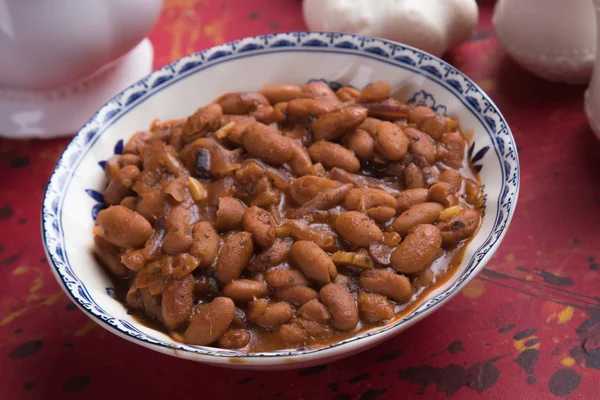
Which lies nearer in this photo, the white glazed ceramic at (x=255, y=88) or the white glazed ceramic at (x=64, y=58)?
the white glazed ceramic at (x=255, y=88)

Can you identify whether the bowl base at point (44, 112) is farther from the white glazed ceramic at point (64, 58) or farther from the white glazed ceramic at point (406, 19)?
the white glazed ceramic at point (406, 19)

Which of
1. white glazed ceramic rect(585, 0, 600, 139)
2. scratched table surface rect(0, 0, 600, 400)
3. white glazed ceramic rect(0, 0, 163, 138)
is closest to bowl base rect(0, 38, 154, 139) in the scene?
→ white glazed ceramic rect(0, 0, 163, 138)

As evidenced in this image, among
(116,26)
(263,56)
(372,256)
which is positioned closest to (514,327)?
(372,256)

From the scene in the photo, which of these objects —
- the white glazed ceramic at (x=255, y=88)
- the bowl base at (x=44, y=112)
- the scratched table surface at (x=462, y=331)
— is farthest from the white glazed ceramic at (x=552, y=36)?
the bowl base at (x=44, y=112)

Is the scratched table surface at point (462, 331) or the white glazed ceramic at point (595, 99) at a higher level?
the white glazed ceramic at point (595, 99)

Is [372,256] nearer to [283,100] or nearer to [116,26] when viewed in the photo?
[283,100]

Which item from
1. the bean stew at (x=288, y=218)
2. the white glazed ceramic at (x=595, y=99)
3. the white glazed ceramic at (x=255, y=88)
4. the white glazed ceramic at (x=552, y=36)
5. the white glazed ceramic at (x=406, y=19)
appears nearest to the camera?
the white glazed ceramic at (x=255, y=88)

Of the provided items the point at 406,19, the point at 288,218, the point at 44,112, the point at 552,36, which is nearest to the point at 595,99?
the point at 552,36
